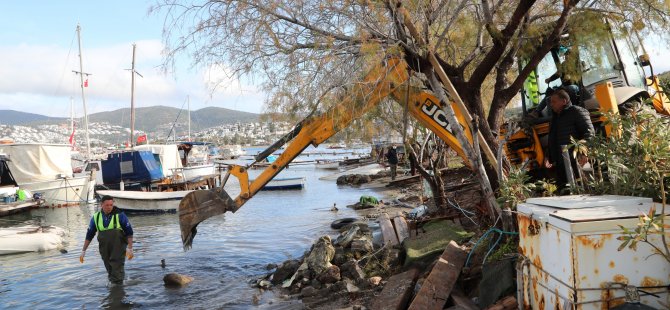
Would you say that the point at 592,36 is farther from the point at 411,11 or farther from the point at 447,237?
the point at 447,237

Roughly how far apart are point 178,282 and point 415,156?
6.64 meters

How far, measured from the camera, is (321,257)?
9.17 metres

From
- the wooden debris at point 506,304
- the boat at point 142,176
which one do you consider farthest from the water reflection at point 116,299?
the boat at point 142,176

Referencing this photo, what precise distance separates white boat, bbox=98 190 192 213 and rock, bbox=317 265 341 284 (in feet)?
56.6

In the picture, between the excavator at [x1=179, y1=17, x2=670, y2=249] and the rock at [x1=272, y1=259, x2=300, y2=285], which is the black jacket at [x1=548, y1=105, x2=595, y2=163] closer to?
the excavator at [x1=179, y1=17, x2=670, y2=249]

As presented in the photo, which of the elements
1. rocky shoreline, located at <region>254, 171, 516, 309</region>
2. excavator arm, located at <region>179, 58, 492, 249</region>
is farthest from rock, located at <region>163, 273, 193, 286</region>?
excavator arm, located at <region>179, 58, 492, 249</region>

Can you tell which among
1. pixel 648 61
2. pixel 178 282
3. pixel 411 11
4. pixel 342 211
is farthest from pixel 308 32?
pixel 342 211

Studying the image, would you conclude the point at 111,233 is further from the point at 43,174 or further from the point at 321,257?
the point at 43,174

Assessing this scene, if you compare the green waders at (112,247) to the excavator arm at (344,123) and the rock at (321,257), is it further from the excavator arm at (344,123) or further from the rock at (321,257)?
the rock at (321,257)

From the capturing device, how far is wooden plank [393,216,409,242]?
1034 centimetres

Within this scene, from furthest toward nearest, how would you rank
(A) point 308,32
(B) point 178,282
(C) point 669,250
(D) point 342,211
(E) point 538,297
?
1. (D) point 342,211
2. (B) point 178,282
3. (A) point 308,32
4. (E) point 538,297
5. (C) point 669,250

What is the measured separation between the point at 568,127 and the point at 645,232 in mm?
2934

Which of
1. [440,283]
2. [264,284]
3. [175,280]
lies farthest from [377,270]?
[175,280]

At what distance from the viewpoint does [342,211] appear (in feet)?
67.1
